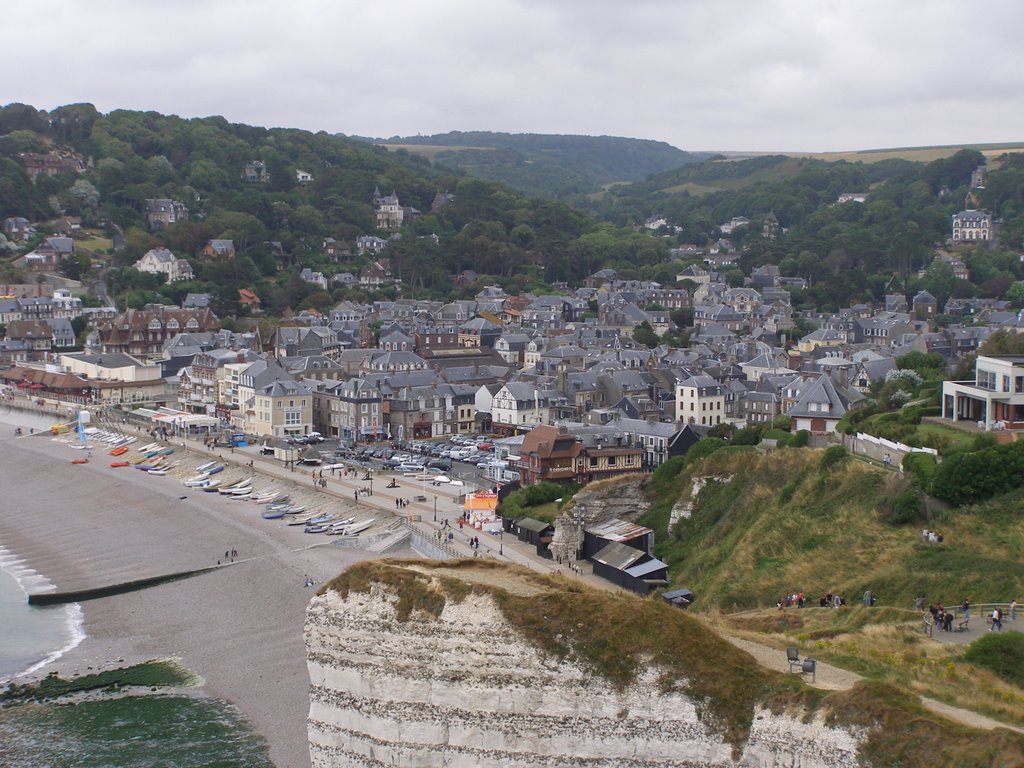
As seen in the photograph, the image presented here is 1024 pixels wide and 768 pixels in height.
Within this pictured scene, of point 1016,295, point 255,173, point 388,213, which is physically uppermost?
point 255,173

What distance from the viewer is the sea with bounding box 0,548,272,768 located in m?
23.5

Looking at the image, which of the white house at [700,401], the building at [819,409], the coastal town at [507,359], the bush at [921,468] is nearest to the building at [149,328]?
the coastal town at [507,359]

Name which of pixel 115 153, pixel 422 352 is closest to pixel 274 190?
pixel 115 153

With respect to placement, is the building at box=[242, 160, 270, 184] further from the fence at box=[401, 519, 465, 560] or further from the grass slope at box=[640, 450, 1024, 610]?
the grass slope at box=[640, 450, 1024, 610]

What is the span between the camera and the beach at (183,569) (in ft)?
91.2

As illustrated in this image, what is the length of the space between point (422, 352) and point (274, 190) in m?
57.1

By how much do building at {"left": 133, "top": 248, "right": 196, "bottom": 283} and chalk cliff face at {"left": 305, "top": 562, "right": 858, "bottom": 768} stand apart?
85329 mm

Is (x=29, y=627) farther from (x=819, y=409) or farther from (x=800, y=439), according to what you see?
(x=819, y=409)

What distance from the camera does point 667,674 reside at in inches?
635

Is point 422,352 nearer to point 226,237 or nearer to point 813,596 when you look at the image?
point 226,237

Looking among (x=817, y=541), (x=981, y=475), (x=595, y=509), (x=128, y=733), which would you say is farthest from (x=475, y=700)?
(x=595, y=509)

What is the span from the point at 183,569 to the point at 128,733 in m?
12.4

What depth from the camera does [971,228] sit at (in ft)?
389

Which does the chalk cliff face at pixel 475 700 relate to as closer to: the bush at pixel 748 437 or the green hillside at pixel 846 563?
the green hillside at pixel 846 563
